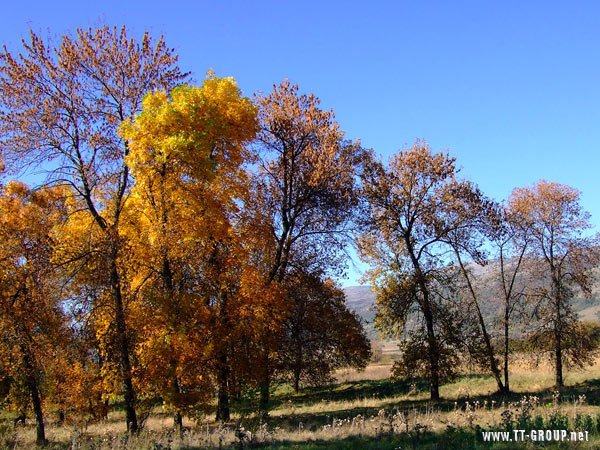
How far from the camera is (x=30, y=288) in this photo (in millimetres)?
12750

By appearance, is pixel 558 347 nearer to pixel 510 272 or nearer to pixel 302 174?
pixel 510 272

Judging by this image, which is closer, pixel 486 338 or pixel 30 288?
pixel 30 288

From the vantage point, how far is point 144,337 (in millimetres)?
12797

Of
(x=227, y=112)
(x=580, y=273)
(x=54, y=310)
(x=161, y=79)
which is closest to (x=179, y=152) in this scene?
(x=227, y=112)

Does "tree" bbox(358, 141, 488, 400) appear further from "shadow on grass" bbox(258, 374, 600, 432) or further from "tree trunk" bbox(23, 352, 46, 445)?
"tree trunk" bbox(23, 352, 46, 445)

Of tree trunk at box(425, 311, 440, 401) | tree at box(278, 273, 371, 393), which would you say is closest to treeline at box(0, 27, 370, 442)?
tree at box(278, 273, 371, 393)

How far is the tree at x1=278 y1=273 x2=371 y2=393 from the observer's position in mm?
19984

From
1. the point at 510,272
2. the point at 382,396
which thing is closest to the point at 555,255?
the point at 510,272

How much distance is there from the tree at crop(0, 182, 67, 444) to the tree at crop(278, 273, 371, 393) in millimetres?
8763

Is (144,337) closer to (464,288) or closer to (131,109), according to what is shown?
(131,109)

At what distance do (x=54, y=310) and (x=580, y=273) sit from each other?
27667mm

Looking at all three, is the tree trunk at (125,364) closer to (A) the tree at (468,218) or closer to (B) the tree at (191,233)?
(B) the tree at (191,233)

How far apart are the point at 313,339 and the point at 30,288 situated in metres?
12.2

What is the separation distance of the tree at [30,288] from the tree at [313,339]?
8763mm
